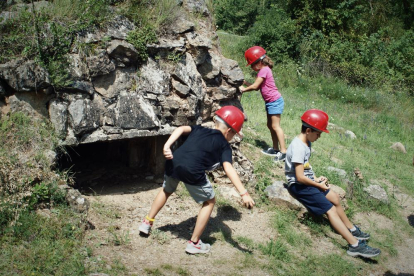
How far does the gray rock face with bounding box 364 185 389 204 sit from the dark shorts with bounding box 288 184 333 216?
176 centimetres


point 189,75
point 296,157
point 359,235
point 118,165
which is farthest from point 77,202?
point 359,235

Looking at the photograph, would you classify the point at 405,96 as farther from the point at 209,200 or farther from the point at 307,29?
the point at 209,200

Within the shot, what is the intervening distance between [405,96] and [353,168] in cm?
787

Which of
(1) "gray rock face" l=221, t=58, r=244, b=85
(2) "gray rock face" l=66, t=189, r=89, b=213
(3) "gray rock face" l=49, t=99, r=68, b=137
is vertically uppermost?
(1) "gray rock face" l=221, t=58, r=244, b=85

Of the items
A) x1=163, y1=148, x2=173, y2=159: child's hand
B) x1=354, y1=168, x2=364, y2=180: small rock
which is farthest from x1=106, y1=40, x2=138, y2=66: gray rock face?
x1=354, y1=168, x2=364, y2=180: small rock

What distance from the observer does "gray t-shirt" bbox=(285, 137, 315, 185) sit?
16.6 ft

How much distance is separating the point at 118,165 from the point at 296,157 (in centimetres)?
299

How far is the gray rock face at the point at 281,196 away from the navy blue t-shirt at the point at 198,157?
5.47 feet

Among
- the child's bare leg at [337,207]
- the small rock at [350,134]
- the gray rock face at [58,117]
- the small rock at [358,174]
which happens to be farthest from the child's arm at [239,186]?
the small rock at [350,134]

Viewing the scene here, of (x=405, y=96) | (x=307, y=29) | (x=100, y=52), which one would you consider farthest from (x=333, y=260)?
(x=307, y=29)

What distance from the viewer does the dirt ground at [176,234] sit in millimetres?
4234

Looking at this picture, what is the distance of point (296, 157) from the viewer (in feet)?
16.6

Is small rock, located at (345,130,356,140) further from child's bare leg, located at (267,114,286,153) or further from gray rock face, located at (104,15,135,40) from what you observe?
gray rock face, located at (104,15,135,40)

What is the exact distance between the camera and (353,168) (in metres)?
7.57
